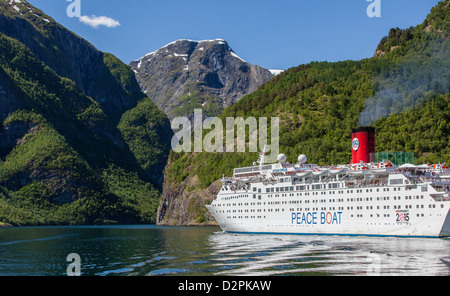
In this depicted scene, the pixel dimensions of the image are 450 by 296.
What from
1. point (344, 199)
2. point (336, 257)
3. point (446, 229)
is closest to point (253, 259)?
point (336, 257)

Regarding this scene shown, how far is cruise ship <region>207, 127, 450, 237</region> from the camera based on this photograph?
2785 inches

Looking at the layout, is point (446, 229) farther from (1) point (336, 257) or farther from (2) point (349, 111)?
(2) point (349, 111)

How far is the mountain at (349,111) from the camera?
139 meters

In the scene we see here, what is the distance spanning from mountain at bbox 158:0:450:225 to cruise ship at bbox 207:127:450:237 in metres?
33.8

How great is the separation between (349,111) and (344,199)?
3416 inches

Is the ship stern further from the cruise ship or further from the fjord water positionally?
the fjord water

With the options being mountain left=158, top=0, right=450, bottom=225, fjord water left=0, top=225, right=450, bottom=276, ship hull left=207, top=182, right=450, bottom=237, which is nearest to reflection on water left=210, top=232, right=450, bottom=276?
fjord water left=0, top=225, right=450, bottom=276

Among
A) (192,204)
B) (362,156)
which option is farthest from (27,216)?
(362,156)

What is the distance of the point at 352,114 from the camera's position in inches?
6270

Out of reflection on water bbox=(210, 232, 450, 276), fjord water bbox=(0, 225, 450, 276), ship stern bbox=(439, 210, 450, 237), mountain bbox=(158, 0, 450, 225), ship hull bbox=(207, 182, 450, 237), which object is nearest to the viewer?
reflection on water bbox=(210, 232, 450, 276)

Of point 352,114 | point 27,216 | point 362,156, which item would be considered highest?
point 352,114
